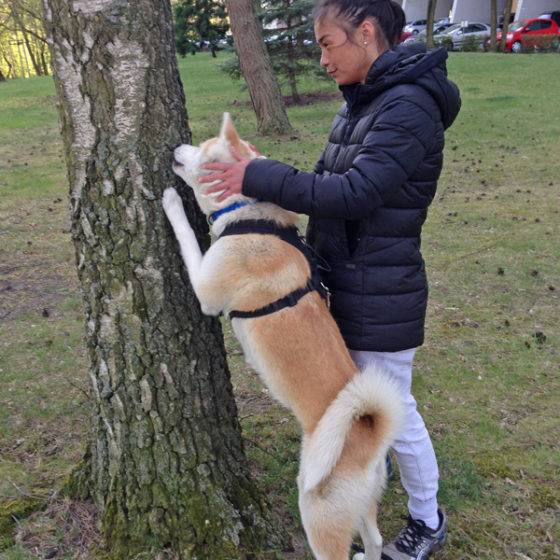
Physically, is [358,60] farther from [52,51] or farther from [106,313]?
[106,313]

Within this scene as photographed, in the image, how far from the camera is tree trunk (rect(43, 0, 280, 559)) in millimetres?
2148

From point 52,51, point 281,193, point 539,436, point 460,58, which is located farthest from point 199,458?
point 460,58

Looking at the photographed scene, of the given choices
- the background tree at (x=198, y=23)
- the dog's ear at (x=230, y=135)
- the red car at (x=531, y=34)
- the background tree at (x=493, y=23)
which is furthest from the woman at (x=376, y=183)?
the red car at (x=531, y=34)

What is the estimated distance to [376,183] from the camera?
195 cm

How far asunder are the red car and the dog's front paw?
93.5ft

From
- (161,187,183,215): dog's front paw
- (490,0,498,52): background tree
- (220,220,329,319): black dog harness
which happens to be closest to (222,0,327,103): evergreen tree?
(220,220,329,319): black dog harness

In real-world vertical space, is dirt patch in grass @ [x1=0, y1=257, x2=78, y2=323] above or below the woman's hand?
below

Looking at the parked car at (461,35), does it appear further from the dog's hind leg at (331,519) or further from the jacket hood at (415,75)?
the dog's hind leg at (331,519)

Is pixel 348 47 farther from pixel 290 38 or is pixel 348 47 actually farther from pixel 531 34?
pixel 531 34

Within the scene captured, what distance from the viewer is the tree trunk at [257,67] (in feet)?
33.7

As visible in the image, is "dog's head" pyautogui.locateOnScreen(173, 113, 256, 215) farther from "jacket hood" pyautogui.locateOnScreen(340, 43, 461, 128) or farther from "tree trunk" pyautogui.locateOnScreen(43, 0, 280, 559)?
"jacket hood" pyautogui.locateOnScreen(340, 43, 461, 128)

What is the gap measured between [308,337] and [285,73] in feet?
44.7

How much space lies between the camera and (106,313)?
2.36 m

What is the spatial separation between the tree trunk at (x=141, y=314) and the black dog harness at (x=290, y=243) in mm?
233
